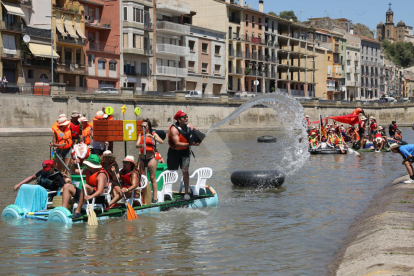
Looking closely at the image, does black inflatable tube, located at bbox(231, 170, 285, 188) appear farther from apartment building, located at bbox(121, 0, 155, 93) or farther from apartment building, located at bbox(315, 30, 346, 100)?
apartment building, located at bbox(315, 30, 346, 100)

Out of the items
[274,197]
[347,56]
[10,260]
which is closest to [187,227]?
[10,260]

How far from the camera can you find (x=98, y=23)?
61.3 metres

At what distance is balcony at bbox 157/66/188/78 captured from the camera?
66.7m

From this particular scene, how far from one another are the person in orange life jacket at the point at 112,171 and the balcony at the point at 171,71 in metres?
55.7

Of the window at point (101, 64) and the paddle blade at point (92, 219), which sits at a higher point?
the window at point (101, 64)

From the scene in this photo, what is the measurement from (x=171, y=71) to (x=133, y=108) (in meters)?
17.3

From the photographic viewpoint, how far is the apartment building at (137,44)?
62125mm

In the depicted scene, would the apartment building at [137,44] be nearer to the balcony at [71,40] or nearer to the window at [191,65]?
the balcony at [71,40]

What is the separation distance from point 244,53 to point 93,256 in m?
76.2

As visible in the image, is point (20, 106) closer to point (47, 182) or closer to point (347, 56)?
point (47, 182)

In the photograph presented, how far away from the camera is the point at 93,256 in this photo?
8867mm

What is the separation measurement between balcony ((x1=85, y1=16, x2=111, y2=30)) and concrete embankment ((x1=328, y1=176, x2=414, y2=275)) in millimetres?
51103

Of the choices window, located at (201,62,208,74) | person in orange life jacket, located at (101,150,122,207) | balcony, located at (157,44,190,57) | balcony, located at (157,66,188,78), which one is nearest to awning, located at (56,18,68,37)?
balcony, located at (157,66,188,78)

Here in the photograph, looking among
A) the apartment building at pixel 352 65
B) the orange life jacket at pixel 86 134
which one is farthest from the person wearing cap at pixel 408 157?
the apartment building at pixel 352 65
